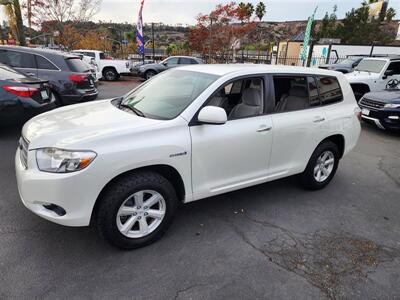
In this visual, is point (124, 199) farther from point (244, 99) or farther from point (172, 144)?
point (244, 99)

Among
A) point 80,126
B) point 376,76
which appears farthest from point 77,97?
point 376,76

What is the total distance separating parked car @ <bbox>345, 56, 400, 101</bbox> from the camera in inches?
397

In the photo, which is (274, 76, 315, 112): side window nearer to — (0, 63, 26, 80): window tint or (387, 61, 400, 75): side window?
(0, 63, 26, 80): window tint

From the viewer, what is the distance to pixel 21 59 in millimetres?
7375

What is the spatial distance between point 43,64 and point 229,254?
6859mm

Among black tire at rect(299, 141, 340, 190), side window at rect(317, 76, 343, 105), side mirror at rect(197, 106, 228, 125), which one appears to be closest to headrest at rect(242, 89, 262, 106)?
side mirror at rect(197, 106, 228, 125)

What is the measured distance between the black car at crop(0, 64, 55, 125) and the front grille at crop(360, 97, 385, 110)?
762 cm

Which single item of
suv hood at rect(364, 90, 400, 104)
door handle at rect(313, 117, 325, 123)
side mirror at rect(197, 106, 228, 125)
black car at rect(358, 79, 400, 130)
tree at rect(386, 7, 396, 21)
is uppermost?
tree at rect(386, 7, 396, 21)

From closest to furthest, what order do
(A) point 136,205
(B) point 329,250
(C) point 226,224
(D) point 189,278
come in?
(D) point 189,278 → (A) point 136,205 → (B) point 329,250 → (C) point 226,224

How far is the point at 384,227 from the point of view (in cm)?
345

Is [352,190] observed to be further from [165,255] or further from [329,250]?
[165,255]

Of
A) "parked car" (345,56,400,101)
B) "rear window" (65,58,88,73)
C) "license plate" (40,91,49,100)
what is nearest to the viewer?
"license plate" (40,91,49,100)

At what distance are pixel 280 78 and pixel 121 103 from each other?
6.35ft

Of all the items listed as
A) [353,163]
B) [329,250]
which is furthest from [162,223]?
[353,163]
